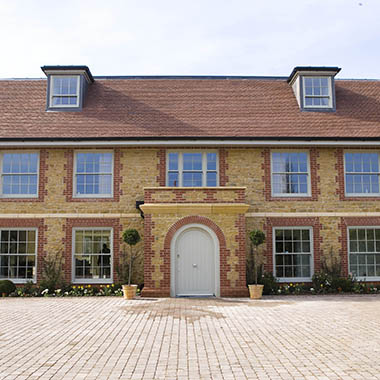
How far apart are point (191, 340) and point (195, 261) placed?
268 inches

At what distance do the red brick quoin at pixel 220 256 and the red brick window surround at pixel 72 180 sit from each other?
2.31 metres

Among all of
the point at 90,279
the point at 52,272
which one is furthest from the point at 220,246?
the point at 52,272

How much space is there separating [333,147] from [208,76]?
718 cm

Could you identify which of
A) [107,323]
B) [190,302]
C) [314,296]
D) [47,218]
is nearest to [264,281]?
[314,296]

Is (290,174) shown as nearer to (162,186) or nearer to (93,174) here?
(162,186)

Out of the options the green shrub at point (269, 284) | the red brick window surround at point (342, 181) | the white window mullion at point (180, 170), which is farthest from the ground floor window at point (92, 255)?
the red brick window surround at point (342, 181)

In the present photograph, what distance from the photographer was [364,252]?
1734 cm

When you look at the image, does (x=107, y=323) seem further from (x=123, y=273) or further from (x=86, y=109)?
(x=86, y=109)

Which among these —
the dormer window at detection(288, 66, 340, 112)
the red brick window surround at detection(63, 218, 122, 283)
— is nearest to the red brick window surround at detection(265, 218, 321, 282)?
the dormer window at detection(288, 66, 340, 112)

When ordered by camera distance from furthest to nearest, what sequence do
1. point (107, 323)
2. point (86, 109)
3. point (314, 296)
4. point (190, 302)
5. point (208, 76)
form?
1. point (208, 76)
2. point (86, 109)
3. point (314, 296)
4. point (190, 302)
5. point (107, 323)

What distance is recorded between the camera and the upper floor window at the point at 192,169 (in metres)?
17.4

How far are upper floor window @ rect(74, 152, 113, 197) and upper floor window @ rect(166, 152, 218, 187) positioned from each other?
230 centimetres

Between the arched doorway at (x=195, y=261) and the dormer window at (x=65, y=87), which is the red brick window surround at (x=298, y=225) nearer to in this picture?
the arched doorway at (x=195, y=261)

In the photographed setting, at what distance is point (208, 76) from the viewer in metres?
21.8
